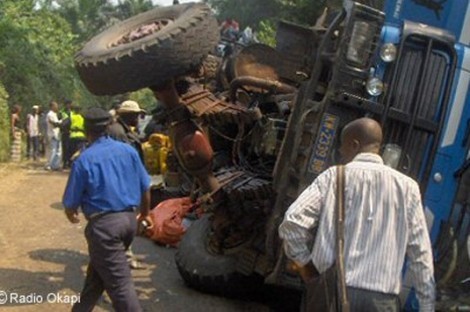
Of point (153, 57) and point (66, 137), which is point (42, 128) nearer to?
point (66, 137)

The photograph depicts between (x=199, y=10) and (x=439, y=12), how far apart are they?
6.75 feet

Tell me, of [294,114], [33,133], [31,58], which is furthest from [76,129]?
[294,114]

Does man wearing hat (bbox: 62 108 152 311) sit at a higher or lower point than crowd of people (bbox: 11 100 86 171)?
higher

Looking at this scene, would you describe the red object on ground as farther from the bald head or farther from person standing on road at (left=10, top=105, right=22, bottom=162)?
person standing on road at (left=10, top=105, right=22, bottom=162)

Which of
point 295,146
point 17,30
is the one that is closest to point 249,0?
point 17,30

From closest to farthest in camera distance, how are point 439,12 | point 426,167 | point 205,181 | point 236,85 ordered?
point 426,167 → point 439,12 → point 205,181 → point 236,85

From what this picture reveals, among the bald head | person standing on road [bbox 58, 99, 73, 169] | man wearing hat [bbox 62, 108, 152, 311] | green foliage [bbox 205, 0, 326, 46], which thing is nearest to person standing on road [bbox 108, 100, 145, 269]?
man wearing hat [bbox 62, 108, 152, 311]

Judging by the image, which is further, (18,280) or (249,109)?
(249,109)

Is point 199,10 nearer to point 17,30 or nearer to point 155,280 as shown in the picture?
point 155,280

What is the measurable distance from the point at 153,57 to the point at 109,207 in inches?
51.4

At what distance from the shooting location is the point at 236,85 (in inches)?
279

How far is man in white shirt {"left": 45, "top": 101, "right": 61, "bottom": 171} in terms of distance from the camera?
1467 centimetres

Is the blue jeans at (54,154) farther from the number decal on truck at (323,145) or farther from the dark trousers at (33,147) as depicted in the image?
the number decal on truck at (323,145)

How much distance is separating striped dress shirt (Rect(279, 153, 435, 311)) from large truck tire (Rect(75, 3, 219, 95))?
246 centimetres
